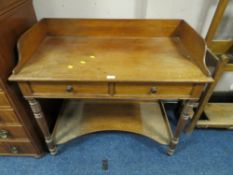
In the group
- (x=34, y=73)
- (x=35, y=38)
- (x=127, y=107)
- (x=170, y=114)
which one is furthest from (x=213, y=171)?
(x=35, y=38)

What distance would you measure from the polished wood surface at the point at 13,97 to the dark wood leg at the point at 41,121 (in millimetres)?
78

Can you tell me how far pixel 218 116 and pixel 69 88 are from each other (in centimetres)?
124

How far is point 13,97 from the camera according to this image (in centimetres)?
94

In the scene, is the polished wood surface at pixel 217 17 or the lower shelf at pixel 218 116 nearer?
the polished wood surface at pixel 217 17

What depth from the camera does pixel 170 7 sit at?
1242 mm

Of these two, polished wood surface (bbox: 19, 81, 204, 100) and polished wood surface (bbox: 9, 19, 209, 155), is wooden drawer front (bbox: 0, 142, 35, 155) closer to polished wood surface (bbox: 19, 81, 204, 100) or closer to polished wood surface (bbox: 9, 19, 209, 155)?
polished wood surface (bbox: 9, 19, 209, 155)

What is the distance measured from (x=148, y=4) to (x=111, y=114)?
2.88 ft

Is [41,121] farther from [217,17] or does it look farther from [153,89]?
[217,17]

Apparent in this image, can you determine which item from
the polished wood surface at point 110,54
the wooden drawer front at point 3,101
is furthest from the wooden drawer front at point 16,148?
the polished wood surface at point 110,54

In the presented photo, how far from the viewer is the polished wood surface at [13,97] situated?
857 millimetres

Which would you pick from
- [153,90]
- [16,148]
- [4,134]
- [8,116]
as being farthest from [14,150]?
[153,90]

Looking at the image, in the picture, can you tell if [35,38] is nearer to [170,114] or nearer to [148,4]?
[148,4]

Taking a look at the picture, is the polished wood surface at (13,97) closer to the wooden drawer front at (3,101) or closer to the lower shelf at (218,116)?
the wooden drawer front at (3,101)

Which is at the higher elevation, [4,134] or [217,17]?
[217,17]
